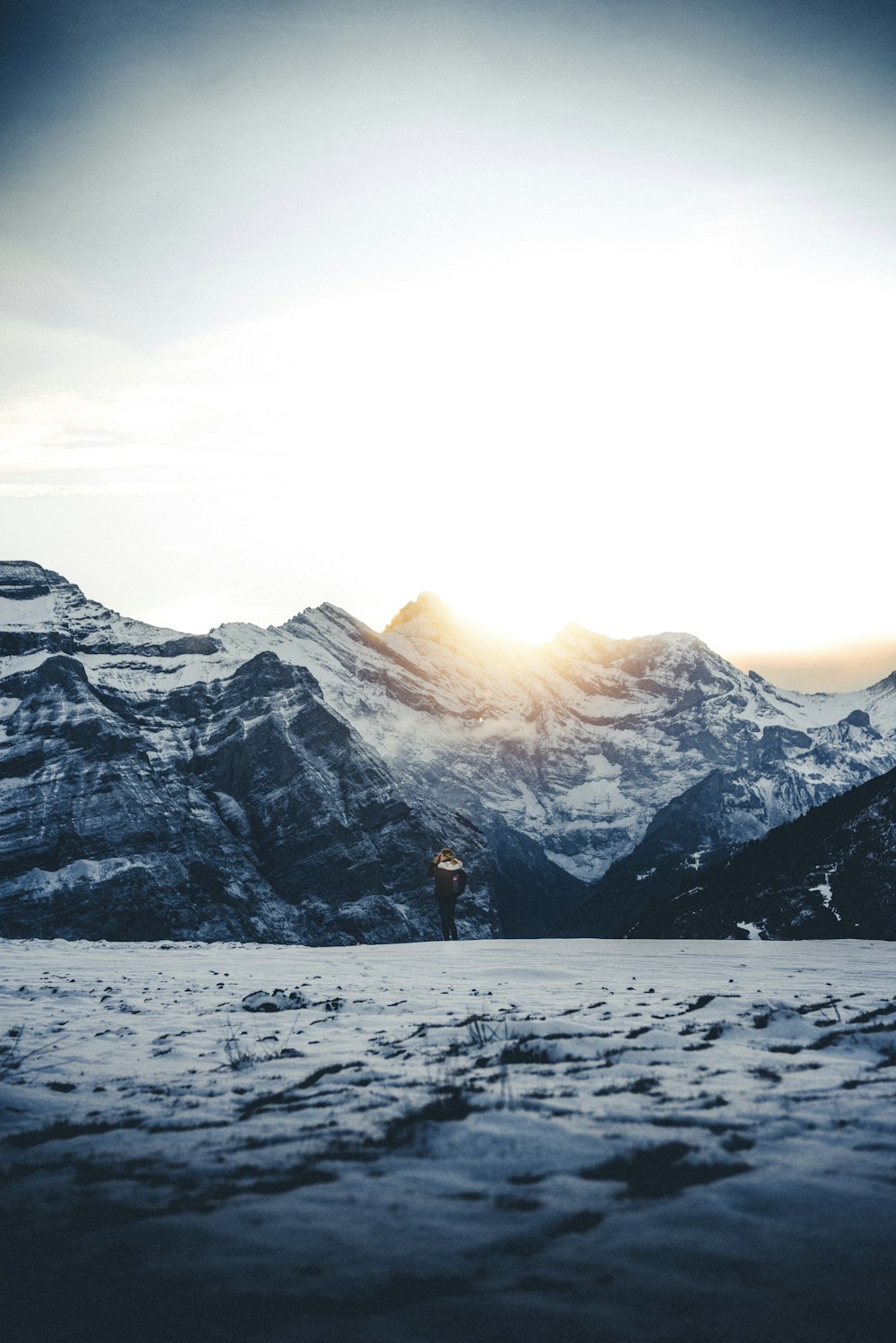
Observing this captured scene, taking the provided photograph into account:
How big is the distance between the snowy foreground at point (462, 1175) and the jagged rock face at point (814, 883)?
6507 cm

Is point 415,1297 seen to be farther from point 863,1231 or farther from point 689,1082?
point 689,1082

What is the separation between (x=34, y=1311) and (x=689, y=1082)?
4.42m

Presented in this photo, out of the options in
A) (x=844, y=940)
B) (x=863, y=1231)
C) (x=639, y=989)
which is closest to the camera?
(x=863, y=1231)

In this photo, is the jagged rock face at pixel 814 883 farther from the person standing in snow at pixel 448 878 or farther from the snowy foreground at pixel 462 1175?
the snowy foreground at pixel 462 1175

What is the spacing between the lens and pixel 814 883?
268 ft

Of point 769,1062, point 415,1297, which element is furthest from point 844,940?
point 415,1297

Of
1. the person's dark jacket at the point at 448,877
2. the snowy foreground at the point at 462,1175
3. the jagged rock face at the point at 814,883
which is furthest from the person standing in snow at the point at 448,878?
the jagged rock face at the point at 814,883

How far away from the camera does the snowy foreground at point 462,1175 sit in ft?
11.2

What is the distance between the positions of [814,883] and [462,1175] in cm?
8657

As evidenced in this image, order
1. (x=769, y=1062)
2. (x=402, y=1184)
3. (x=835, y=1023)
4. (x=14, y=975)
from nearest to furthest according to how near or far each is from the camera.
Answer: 1. (x=402, y=1184)
2. (x=769, y=1062)
3. (x=835, y=1023)
4. (x=14, y=975)

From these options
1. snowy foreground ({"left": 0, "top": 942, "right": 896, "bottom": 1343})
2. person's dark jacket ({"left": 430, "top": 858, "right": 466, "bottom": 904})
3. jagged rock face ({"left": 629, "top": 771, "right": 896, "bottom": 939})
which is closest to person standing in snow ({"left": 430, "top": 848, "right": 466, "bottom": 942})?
person's dark jacket ({"left": 430, "top": 858, "right": 466, "bottom": 904})

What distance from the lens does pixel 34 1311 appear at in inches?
137

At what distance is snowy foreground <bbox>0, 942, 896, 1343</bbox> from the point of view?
3.43m

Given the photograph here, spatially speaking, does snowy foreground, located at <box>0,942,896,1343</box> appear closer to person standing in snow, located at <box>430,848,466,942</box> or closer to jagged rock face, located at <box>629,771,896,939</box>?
person standing in snow, located at <box>430,848,466,942</box>
